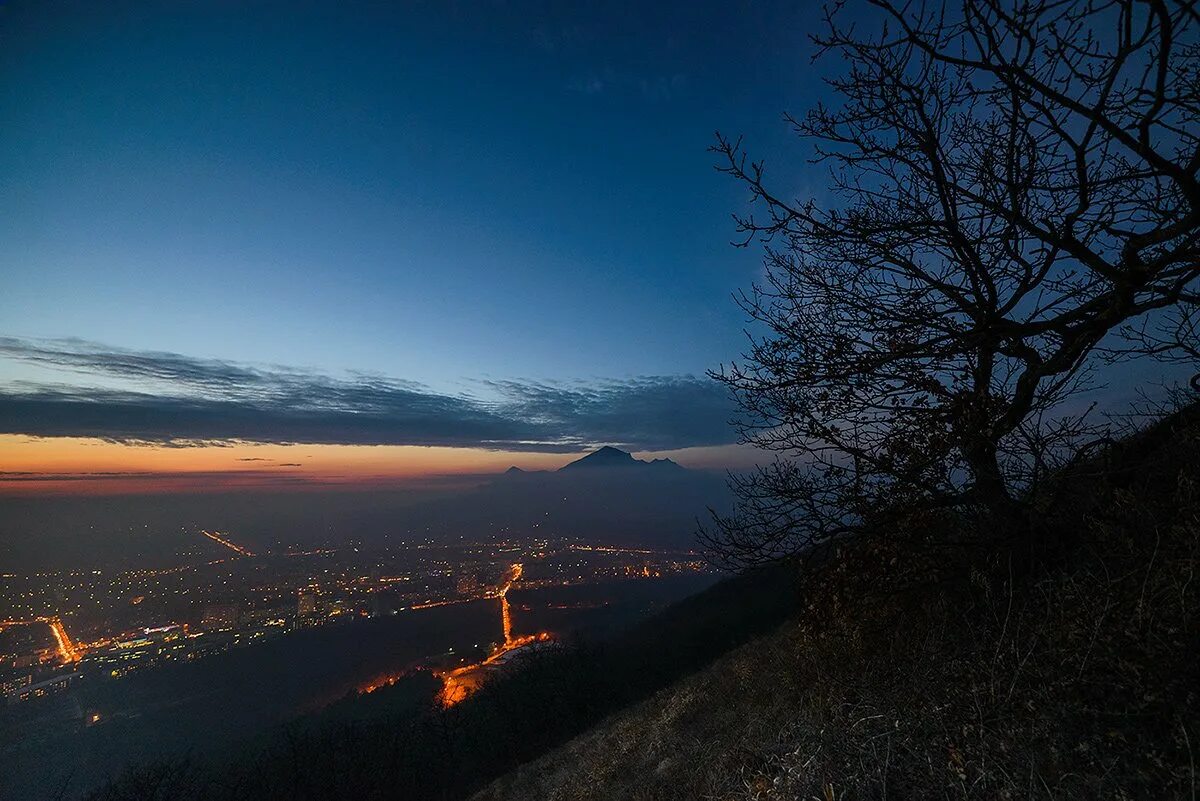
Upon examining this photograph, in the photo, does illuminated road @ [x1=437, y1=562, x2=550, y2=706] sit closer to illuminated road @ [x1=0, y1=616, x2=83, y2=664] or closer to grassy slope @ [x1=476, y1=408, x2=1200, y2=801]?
grassy slope @ [x1=476, y1=408, x2=1200, y2=801]

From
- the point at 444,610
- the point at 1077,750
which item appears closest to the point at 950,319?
the point at 1077,750

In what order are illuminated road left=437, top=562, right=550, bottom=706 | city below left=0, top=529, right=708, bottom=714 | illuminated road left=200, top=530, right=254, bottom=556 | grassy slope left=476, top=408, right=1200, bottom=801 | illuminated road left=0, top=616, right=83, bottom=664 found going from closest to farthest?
grassy slope left=476, top=408, right=1200, bottom=801, illuminated road left=437, top=562, right=550, bottom=706, city below left=0, top=529, right=708, bottom=714, illuminated road left=0, top=616, right=83, bottom=664, illuminated road left=200, top=530, right=254, bottom=556

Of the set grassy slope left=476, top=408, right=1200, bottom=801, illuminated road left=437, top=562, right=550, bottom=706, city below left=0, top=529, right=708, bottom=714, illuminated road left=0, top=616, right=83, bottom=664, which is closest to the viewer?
grassy slope left=476, top=408, right=1200, bottom=801

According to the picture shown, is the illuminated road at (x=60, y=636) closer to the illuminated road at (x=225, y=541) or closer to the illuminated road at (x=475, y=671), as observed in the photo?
the illuminated road at (x=225, y=541)

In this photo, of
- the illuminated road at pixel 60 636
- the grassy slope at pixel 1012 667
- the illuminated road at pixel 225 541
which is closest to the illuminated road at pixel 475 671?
the grassy slope at pixel 1012 667

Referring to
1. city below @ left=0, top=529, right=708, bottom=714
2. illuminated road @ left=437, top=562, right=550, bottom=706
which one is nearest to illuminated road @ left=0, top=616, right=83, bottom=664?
city below @ left=0, top=529, right=708, bottom=714

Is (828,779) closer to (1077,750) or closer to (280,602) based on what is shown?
(1077,750)
